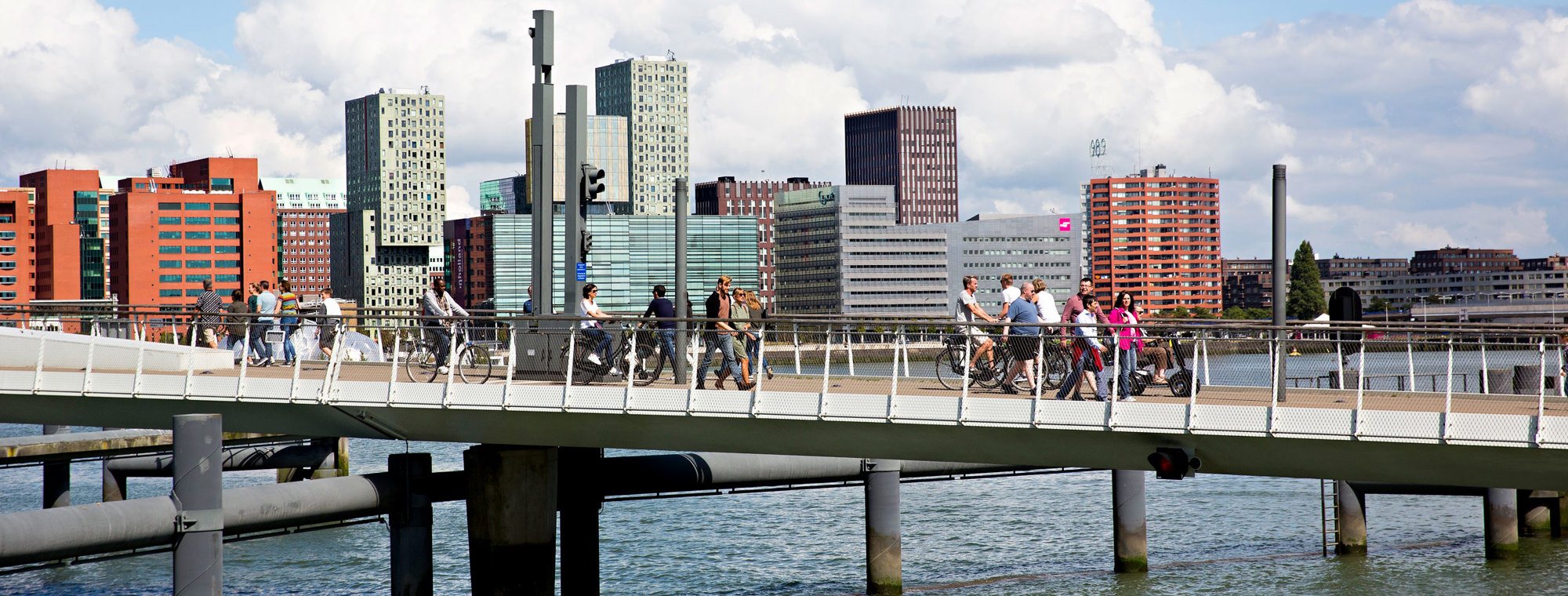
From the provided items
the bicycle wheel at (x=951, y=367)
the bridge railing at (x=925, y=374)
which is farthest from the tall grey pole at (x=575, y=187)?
the bicycle wheel at (x=951, y=367)

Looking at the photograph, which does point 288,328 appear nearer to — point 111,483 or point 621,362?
point 621,362

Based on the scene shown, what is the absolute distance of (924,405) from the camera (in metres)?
14.8

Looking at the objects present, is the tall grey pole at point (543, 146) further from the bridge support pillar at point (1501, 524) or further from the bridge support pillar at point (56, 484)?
the bridge support pillar at point (56, 484)

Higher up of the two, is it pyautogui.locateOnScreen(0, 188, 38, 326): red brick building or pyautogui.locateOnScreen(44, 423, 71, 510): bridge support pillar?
pyautogui.locateOnScreen(0, 188, 38, 326): red brick building

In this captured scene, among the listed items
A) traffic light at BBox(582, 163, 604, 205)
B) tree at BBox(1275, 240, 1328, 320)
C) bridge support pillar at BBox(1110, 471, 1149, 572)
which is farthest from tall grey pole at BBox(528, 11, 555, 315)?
tree at BBox(1275, 240, 1328, 320)

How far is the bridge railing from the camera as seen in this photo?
13953 millimetres

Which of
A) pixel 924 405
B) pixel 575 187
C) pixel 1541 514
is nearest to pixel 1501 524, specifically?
pixel 1541 514

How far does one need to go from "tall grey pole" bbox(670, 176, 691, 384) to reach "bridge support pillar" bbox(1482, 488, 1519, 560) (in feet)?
48.7

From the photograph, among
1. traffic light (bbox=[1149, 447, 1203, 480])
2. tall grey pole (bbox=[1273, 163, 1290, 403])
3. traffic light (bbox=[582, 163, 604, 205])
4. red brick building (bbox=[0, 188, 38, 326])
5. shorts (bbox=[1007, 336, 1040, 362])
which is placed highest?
red brick building (bbox=[0, 188, 38, 326])

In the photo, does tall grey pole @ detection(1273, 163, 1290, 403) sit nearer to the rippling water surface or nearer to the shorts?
the shorts

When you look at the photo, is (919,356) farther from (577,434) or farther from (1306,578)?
(1306,578)

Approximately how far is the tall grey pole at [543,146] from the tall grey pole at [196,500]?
447 centimetres

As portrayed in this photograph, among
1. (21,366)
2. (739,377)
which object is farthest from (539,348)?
(21,366)

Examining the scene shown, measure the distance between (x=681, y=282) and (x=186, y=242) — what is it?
181 meters
